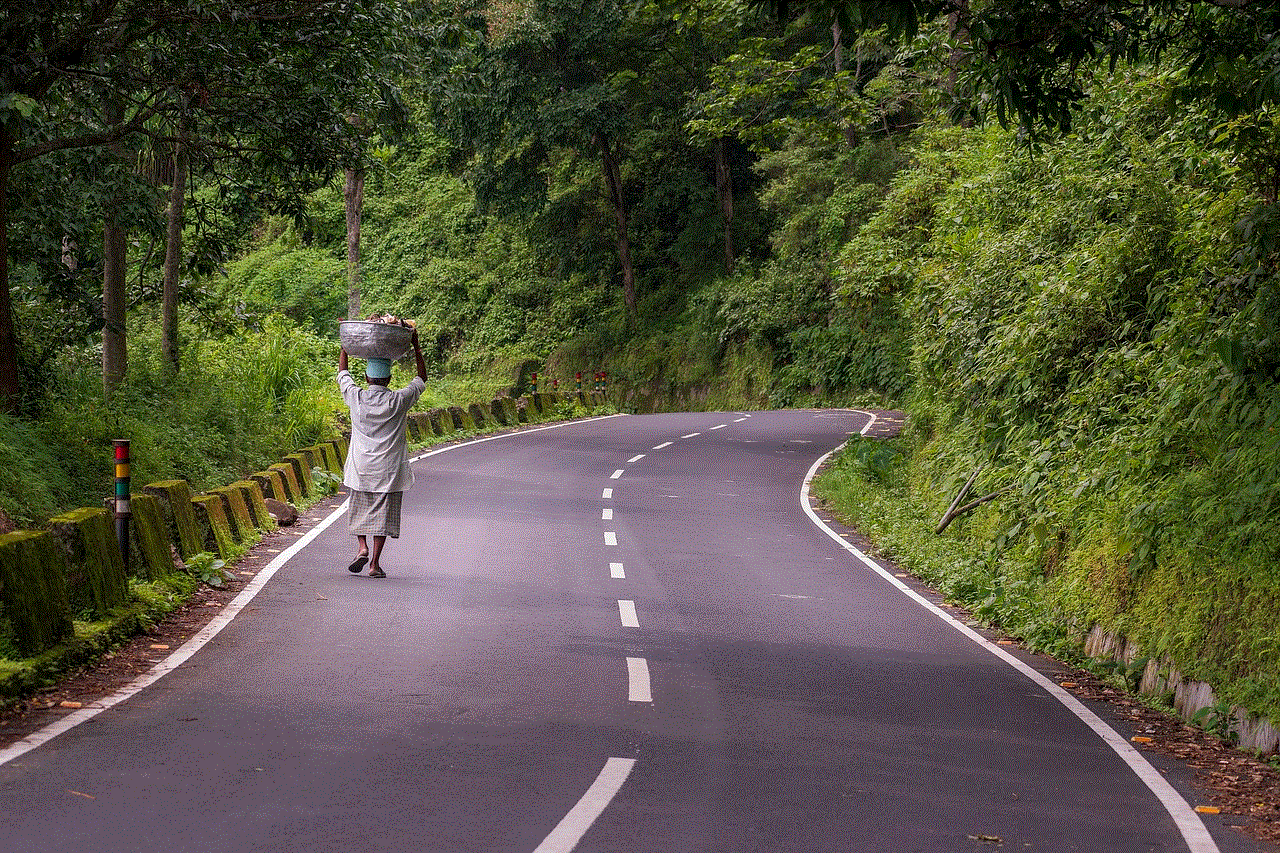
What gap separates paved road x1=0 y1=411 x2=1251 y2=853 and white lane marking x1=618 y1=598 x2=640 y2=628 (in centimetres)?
5

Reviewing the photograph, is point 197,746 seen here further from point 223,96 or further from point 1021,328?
point 1021,328

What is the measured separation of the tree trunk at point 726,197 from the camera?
4805 cm

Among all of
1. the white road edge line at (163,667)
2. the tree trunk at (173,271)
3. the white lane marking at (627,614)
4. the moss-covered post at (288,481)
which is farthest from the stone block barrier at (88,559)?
the tree trunk at (173,271)

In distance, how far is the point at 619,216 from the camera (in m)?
47.7

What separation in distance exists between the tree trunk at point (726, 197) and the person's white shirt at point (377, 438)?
1442 inches

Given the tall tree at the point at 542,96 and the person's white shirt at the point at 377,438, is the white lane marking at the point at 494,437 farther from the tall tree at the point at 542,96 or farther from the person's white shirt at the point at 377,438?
the person's white shirt at the point at 377,438

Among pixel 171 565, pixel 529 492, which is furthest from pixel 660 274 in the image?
pixel 171 565

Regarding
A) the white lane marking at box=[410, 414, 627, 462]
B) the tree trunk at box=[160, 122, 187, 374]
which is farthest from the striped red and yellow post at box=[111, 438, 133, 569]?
the white lane marking at box=[410, 414, 627, 462]

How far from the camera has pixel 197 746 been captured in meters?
6.66

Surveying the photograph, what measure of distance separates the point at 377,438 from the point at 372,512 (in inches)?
27.3

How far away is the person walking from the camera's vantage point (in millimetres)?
12203

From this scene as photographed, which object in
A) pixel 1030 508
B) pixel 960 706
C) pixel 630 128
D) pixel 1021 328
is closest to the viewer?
pixel 960 706

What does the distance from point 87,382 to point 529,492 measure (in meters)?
6.39

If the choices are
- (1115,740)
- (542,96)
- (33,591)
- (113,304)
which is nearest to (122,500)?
(33,591)
